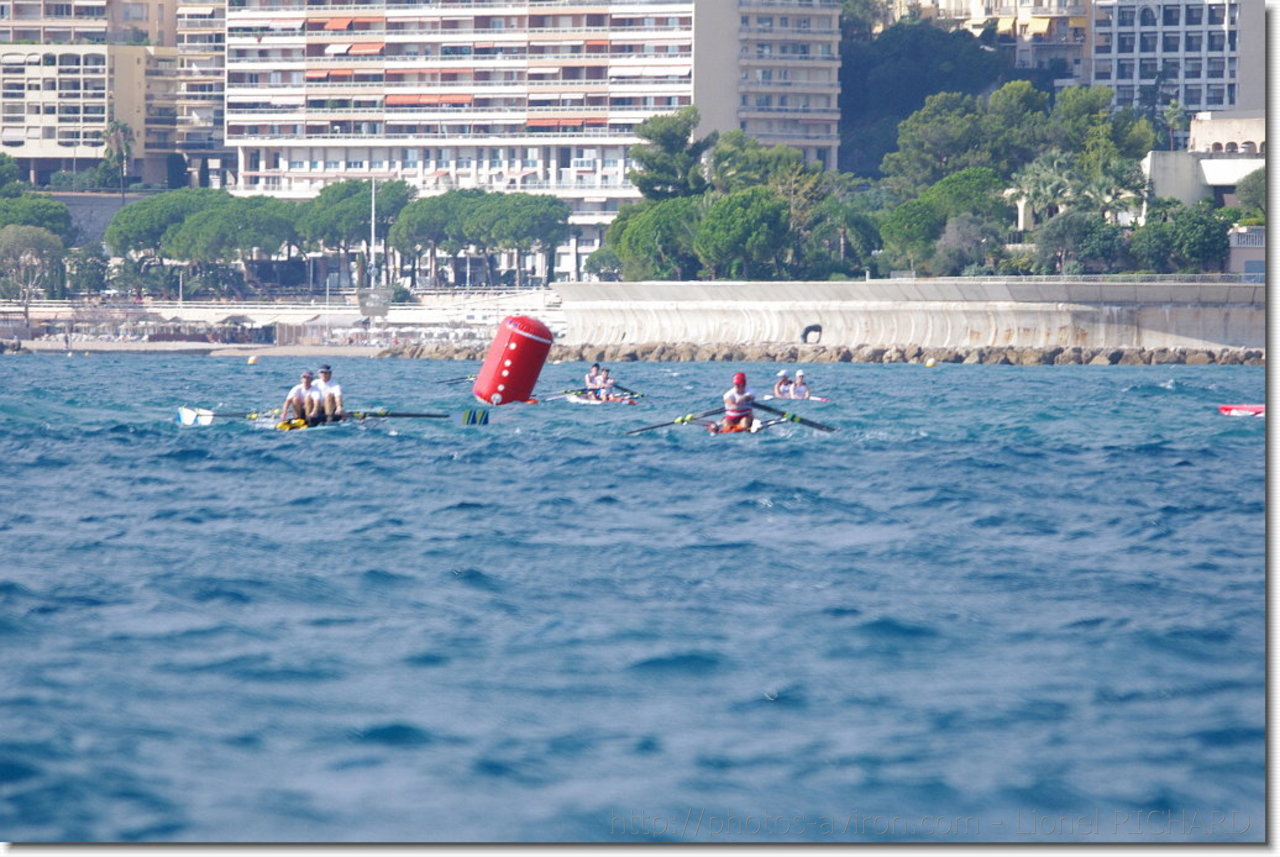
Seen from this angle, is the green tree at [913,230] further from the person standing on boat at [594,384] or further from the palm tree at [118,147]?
the palm tree at [118,147]

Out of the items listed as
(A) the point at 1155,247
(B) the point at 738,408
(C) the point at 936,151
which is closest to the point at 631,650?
(B) the point at 738,408

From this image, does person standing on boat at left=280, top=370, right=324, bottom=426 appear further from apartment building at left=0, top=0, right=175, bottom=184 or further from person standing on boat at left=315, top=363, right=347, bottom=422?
apartment building at left=0, top=0, right=175, bottom=184

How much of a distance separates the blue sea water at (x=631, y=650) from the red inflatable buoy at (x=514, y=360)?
10.7 meters

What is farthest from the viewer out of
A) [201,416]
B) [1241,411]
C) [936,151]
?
[936,151]

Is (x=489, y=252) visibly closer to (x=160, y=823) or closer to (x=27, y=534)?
(x=27, y=534)

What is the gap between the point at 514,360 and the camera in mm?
49688

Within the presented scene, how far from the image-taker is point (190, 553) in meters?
26.0

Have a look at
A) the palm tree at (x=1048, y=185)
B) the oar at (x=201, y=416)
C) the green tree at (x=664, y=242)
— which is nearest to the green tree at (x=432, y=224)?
the green tree at (x=664, y=242)

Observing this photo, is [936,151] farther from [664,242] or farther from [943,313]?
[943,313]

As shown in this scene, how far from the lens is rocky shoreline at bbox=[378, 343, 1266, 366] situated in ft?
307

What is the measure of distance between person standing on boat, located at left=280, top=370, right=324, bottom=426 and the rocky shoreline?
186 ft

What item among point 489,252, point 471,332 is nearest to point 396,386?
point 471,332

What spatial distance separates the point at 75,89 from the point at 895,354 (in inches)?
3940

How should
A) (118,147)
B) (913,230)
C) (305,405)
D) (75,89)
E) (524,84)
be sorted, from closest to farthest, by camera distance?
(305,405) < (913,230) < (524,84) < (118,147) < (75,89)
